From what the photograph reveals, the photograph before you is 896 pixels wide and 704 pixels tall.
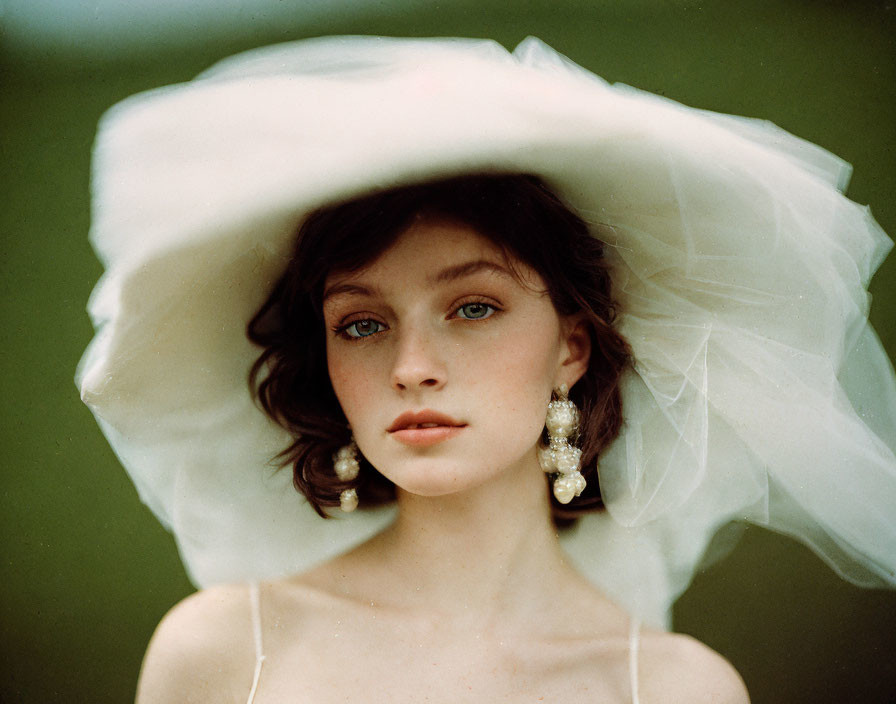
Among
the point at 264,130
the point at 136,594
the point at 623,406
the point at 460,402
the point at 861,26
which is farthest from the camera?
the point at 136,594

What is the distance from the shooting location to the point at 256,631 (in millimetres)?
1074

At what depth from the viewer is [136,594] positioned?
161 cm

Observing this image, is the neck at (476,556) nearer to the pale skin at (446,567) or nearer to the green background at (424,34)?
the pale skin at (446,567)

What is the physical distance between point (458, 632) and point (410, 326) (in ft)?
1.41

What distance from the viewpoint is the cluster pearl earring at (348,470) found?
1166 mm

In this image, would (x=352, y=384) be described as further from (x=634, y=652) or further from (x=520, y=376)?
(x=634, y=652)

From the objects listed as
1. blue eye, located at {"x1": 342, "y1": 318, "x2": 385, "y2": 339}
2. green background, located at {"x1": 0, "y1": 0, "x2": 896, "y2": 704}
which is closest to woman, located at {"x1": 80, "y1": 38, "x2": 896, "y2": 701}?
blue eye, located at {"x1": 342, "y1": 318, "x2": 385, "y2": 339}

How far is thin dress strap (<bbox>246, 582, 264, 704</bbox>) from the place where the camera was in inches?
41.0

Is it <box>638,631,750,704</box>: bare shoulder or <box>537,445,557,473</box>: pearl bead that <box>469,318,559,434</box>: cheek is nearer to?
<box>537,445,557,473</box>: pearl bead

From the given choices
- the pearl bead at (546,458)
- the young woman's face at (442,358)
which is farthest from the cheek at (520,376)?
the pearl bead at (546,458)

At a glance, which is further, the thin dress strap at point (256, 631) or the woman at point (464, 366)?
the thin dress strap at point (256, 631)

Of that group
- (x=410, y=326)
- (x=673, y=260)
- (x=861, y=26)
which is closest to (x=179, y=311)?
(x=410, y=326)

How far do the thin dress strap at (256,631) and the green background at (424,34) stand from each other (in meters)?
0.64

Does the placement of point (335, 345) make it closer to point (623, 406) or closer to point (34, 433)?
point (623, 406)
